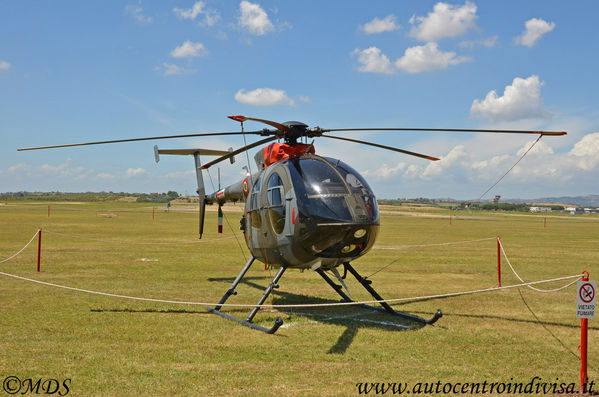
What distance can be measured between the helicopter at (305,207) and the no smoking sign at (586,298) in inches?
106

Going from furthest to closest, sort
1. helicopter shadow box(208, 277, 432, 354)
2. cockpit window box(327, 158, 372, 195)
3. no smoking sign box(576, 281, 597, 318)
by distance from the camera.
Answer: cockpit window box(327, 158, 372, 195) → helicopter shadow box(208, 277, 432, 354) → no smoking sign box(576, 281, 597, 318)

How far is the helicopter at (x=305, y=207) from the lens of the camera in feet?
28.1

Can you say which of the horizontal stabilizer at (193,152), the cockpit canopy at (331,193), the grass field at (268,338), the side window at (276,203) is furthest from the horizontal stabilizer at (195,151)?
the cockpit canopy at (331,193)

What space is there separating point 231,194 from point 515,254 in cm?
1782

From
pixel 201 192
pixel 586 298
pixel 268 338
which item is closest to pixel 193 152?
pixel 201 192

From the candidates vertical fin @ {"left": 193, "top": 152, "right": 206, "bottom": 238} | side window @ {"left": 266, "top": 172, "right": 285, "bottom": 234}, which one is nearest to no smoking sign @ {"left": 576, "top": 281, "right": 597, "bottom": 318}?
side window @ {"left": 266, "top": 172, "right": 285, "bottom": 234}

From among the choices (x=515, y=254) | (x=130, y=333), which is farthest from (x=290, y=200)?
(x=515, y=254)

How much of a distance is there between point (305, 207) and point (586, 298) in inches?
186

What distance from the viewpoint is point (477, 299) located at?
41.3 feet

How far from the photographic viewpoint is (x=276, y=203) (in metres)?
9.59

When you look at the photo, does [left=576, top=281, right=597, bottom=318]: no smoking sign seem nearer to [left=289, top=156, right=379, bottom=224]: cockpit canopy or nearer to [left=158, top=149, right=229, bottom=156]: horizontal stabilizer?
[left=289, top=156, right=379, bottom=224]: cockpit canopy

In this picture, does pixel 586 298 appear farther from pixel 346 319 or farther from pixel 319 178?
pixel 346 319

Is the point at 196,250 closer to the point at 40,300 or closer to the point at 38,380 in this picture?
the point at 40,300

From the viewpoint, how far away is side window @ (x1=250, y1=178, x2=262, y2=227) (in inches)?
412
